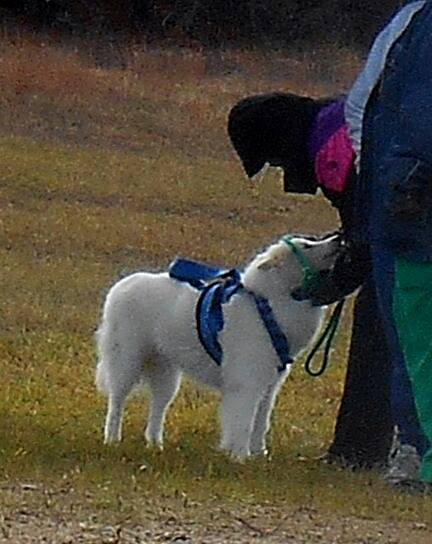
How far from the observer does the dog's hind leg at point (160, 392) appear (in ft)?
30.0

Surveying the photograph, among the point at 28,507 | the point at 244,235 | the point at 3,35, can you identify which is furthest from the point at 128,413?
the point at 3,35

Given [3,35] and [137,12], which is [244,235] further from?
[137,12]

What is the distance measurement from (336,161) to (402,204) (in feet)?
2.37

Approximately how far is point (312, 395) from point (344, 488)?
393 cm

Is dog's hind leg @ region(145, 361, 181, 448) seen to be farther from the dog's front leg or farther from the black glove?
the black glove

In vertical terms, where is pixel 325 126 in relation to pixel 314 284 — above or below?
above

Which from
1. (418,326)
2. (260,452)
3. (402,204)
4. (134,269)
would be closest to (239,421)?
(260,452)

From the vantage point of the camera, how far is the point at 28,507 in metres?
6.46

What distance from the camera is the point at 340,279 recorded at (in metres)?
8.23

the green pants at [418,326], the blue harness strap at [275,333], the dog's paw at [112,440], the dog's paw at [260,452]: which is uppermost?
the green pants at [418,326]

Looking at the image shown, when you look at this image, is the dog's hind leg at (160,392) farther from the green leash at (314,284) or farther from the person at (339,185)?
the person at (339,185)

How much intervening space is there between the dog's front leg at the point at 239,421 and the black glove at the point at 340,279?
0.53 meters

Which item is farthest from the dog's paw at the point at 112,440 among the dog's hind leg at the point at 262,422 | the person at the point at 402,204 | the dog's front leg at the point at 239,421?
the person at the point at 402,204

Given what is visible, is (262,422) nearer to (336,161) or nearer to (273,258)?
(273,258)
